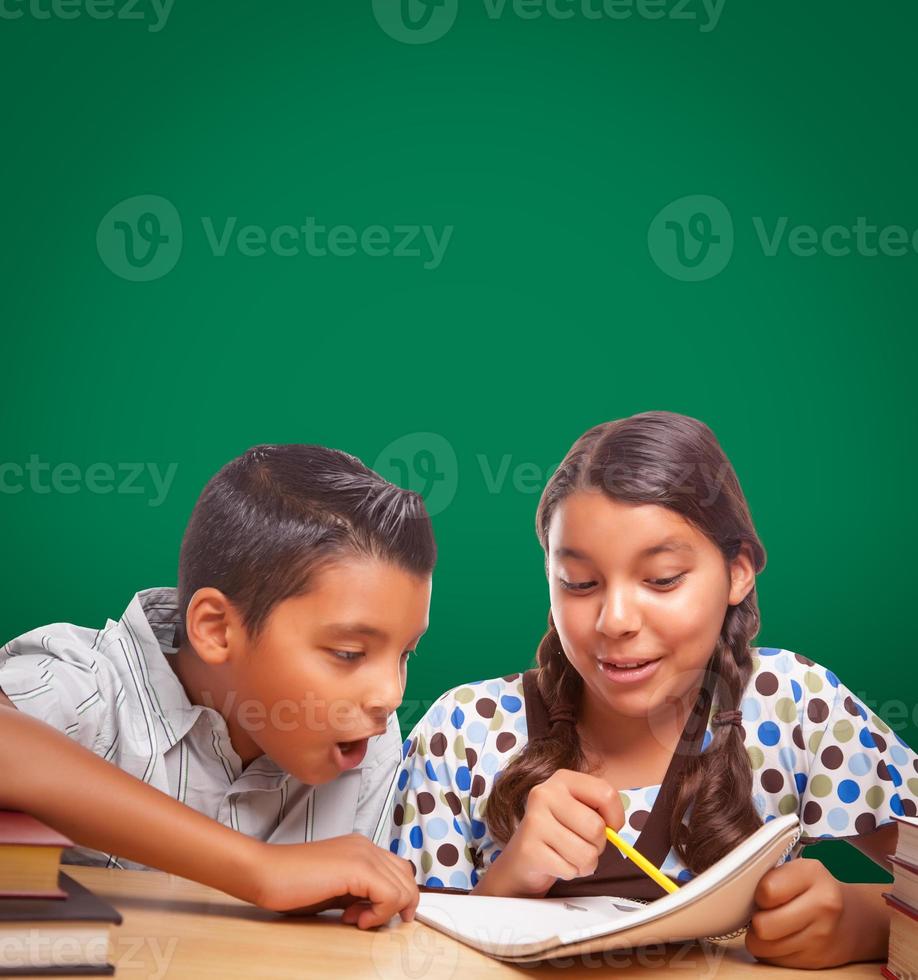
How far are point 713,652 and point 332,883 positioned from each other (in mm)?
629

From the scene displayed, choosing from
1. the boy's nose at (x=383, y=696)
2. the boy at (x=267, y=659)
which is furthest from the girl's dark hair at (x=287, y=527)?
the boy's nose at (x=383, y=696)

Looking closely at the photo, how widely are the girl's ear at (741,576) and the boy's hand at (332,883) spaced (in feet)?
1.93

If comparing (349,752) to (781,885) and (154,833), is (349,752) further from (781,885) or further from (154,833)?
(781,885)

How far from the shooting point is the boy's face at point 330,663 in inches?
39.9

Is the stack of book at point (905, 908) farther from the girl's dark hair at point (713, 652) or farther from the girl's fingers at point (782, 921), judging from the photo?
the girl's dark hair at point (713, 652)

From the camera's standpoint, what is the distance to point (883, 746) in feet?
4.07

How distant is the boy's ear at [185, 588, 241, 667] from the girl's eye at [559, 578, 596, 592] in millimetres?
341

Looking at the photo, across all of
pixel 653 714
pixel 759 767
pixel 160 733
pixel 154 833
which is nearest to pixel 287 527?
pixel 160 733

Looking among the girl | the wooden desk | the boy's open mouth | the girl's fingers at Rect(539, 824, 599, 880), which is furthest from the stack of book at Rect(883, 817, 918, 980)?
the boy's open mouth

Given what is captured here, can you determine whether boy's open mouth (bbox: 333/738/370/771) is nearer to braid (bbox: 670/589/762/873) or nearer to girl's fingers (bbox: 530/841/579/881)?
girl's fingers (bbox: 530/841/579/881)

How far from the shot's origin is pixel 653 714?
1295mm

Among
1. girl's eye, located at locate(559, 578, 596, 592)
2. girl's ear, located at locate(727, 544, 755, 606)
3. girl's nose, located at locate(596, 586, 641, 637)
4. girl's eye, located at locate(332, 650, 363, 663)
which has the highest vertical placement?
girl's ear, located at locate(727, 544, 755, 606)

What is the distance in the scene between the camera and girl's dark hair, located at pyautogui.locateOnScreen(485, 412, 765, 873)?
1.22 metres

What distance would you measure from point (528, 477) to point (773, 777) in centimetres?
100
